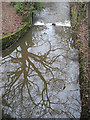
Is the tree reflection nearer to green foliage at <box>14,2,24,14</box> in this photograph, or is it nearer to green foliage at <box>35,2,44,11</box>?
green foliage at <box>14,2,24,14</box>

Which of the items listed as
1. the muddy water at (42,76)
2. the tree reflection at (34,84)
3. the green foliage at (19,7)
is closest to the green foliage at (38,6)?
the green foliage at (19,7)

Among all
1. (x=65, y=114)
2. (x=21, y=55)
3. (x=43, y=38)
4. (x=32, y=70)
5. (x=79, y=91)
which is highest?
(x=43, y=38)

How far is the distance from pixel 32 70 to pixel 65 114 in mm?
1267

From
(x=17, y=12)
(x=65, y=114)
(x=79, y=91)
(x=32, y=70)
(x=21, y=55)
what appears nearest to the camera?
(x=65, y=114)

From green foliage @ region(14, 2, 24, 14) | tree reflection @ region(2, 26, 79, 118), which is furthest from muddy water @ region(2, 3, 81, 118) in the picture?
green foliage @ region(14, 2, 24, 14)

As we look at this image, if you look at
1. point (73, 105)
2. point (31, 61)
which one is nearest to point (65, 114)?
point (73, 105)

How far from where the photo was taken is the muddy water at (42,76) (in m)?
3.10

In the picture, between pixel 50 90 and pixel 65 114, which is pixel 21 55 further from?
pixel 65 114

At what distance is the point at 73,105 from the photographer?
3.17m

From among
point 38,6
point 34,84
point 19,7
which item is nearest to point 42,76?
point 34,84

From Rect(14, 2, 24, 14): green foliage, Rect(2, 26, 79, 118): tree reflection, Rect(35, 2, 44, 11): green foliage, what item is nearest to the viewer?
Rect(2, 26, 79, 118): tree reflection

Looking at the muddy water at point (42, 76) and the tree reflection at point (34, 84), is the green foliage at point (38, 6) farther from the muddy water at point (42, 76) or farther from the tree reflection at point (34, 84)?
the tree reflection at point (34, 84)

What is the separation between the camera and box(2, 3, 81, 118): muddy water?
10.2 feet

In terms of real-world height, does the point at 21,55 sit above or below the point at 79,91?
above
